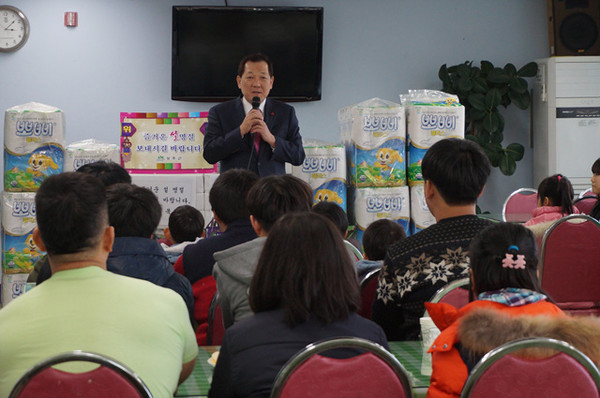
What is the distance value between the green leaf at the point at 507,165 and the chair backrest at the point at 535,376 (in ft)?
20.1

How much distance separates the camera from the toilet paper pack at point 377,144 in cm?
530

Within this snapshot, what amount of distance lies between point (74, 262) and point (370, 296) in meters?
1.31

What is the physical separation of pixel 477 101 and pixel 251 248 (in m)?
5.47

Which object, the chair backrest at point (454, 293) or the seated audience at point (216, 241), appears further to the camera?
the seated audience at point (216, 241)

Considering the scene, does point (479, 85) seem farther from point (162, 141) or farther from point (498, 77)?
point (162, 141)

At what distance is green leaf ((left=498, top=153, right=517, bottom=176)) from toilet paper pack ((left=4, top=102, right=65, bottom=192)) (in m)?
4.27

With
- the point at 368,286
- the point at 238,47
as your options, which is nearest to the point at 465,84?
the point at 238,47

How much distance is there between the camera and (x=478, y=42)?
25.6 feet

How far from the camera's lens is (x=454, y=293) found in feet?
7.06

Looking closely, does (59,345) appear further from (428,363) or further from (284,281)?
(428,363)

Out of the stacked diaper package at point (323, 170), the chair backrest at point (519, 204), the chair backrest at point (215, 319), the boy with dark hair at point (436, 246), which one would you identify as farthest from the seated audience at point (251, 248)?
the chair backrest at point (519, 204)

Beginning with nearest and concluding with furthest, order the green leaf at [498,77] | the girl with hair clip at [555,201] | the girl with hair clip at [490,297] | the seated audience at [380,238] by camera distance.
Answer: the girl with hair clip at [490,297] → the seated audience at [380,238] → the girl with hair clip at [555,201] → the green leaf at [498,77]

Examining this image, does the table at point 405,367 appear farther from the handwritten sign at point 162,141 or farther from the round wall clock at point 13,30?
the round wall clock at point 13,30

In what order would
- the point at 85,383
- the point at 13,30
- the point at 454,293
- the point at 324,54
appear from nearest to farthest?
the point at 85,383
the point at 454,293
the point at 13,30
the point at 324,54
